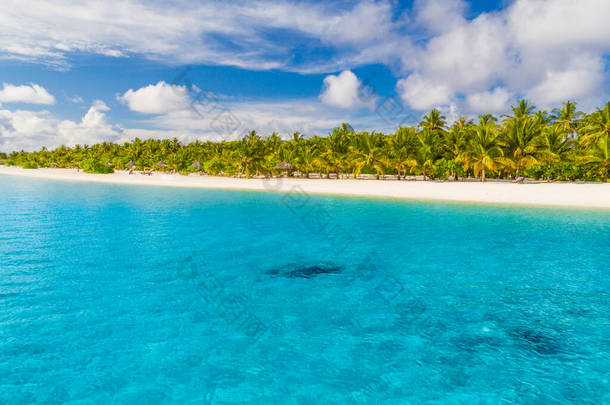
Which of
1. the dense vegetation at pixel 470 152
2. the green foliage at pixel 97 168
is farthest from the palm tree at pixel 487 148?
the green foliage at pixel 97 168

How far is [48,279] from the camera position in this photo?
11.3m

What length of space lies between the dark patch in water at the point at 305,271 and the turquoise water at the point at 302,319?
7cm

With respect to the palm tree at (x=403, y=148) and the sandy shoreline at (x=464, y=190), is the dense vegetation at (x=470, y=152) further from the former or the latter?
the sandy shoreline at (x=464, y=190)

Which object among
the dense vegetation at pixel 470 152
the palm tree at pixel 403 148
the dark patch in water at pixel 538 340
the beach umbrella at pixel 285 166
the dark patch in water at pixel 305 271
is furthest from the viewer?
the beach umbrella at pixel 285 166

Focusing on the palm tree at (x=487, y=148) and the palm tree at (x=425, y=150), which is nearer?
the palm tree at (x=487, y=148)

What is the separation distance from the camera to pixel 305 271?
12.8 meters

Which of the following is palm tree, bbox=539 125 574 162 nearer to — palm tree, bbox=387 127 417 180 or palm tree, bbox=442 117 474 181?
palm tree, bbox=442 117 474 181

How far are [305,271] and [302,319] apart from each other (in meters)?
4.04

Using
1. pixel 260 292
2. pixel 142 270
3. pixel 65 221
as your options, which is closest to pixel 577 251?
pixel 260 292

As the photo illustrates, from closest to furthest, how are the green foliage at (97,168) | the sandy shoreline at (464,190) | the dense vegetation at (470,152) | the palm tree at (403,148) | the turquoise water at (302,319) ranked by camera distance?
the turquoise water at (302,319)
the sandy shoreline at (464,190)
the dense vegetation at (470,152)
the palm tree at (403,148)
the green foliage at (97,168)

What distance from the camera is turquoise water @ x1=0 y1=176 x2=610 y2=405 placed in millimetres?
6211

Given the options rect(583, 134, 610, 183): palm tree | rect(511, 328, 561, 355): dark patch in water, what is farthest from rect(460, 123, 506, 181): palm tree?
rect(511, 328, 561, 355): dark patch in water

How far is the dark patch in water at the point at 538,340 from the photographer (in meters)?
7.40

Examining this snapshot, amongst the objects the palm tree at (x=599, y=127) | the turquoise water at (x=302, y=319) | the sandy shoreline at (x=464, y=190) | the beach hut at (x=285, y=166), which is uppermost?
the palm tree at (x=599, y=127)
